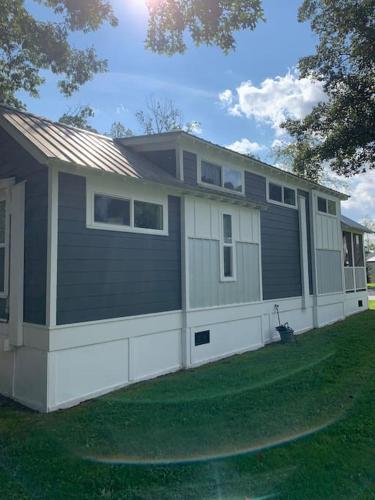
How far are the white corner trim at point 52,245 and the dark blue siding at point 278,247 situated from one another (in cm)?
547

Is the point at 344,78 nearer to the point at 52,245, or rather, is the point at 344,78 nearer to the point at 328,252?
the point at 328,252

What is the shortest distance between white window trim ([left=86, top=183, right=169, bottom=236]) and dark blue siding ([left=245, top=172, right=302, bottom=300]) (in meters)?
3.34

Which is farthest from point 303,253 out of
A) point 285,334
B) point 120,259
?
point 120,259

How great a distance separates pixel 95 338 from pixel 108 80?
37.2ft

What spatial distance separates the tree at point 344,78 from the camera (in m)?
11.9

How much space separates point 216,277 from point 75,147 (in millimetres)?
3783

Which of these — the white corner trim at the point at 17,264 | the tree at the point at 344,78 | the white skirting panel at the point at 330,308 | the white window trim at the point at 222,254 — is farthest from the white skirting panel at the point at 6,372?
the tree at the point at 344,78

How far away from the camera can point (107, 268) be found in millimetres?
5805

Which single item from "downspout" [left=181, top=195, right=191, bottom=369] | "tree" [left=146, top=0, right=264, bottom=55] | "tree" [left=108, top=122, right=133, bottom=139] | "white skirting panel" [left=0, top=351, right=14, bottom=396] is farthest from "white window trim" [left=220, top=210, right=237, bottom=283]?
"tree" [left=108, top=122, right=133, bottom=139]

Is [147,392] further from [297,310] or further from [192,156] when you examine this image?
[297,310]

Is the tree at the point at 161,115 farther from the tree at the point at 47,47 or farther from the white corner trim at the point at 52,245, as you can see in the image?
the white corner trim at the point at 52,245

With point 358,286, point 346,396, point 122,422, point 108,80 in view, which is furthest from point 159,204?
point 358,286

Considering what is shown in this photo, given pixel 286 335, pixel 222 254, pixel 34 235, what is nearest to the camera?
pixel 34 235

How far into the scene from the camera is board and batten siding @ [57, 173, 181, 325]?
5.26m
